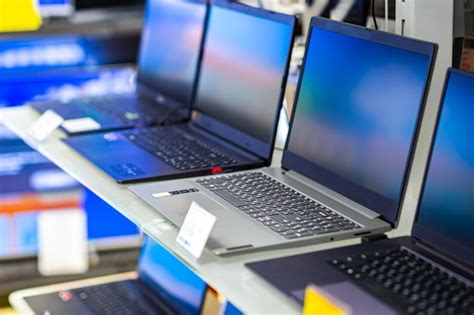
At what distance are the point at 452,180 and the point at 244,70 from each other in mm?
774

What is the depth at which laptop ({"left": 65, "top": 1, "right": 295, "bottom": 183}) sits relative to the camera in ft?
6.70

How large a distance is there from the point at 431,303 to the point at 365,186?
421 millimetres

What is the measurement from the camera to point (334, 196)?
1.82 meters

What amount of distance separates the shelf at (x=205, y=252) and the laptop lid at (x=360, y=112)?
0.39 ft

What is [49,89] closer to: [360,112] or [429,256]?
[360,112]

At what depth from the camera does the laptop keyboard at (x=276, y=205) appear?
5.49 feet

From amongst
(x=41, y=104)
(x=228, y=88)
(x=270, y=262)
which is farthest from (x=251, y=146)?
(x=41, y=104)

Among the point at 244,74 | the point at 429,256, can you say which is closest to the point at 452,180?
the point at 429,256

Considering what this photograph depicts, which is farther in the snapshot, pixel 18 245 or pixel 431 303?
pixel 18 245

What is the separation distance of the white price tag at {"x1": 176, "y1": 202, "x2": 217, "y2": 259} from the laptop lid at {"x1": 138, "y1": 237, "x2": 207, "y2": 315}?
2.64 feet

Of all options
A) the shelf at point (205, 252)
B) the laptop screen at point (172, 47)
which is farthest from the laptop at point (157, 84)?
the shelf at point (205, 252)

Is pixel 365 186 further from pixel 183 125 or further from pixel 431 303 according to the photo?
pixel 183 125

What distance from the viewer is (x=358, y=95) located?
1788 mm

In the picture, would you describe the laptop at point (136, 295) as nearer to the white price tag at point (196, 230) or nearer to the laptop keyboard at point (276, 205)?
the laptop keyboard at point (276, 205)
